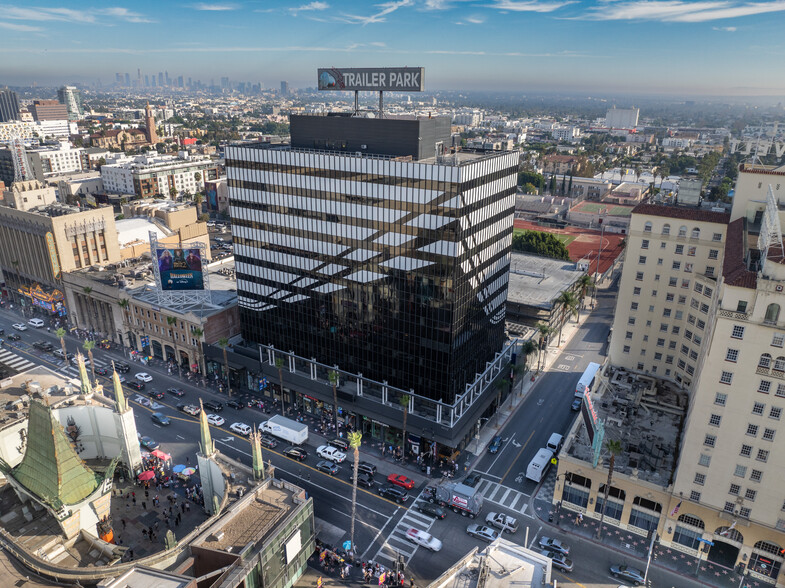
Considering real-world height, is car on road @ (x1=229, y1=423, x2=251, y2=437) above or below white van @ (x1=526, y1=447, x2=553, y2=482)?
below

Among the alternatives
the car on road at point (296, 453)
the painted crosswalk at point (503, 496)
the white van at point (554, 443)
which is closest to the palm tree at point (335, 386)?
the car on road at point (296, 453)

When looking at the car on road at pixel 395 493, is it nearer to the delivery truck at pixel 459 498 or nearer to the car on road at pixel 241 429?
the delivery truck at pixel 459 498

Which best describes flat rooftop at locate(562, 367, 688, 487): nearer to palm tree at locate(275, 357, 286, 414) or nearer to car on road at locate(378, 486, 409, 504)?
car on road at locate(378, 486, 409, 504)

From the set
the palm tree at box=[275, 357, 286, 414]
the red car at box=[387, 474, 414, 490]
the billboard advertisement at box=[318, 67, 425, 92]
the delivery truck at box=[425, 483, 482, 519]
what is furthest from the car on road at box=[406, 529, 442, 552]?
the billboard advertisement at box=[318, 67, 425, 92]

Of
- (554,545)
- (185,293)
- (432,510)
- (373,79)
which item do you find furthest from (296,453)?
(373,79)

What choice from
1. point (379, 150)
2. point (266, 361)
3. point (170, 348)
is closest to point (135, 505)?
point (266, 361)

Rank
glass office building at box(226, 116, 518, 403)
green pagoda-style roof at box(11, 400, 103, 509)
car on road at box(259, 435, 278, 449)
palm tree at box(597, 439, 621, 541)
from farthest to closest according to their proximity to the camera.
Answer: car on road at box(259, 435, 278, 449) < glass office building at box(226, 116, 518, 403) < palm tree at box(597, 439, 621, 541) < green pagoda-style roof at box(11, 400, 103, 509)

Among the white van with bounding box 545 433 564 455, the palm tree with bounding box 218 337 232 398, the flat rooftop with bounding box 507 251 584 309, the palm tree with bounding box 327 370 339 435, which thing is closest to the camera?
the white van with bounding box 545 433 564 455
